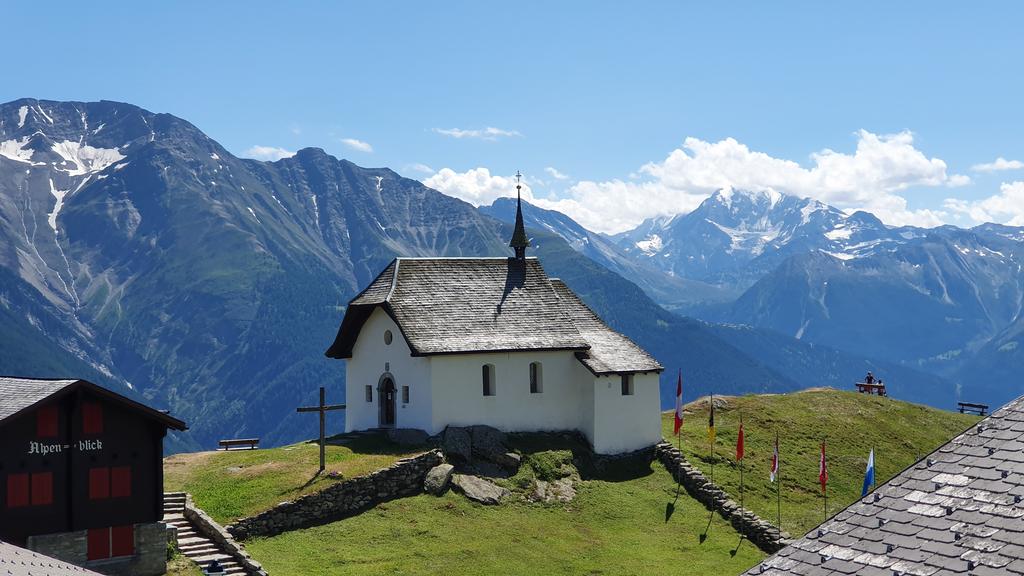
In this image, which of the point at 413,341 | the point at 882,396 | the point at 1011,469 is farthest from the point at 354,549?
the point at 882,396

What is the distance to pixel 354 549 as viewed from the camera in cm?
4169

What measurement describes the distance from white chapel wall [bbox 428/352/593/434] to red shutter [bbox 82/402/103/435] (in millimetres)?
19644

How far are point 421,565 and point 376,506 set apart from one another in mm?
6440

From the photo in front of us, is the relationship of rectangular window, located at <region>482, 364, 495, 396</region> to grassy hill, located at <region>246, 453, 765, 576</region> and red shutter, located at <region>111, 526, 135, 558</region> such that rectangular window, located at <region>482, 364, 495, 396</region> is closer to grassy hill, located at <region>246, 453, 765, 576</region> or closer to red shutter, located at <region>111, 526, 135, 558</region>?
grassy hill, located at <region>246, 453, 765, 576</region>

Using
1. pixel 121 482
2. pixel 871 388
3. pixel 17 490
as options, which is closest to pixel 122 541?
pixel 121 482

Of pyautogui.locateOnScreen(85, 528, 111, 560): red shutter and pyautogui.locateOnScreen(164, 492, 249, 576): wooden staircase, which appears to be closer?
pyautogui.locateOnScreen(85, 528, 111, 560): red shutter

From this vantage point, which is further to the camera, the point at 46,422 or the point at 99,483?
the point at 99,483

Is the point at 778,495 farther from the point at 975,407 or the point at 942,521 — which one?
the point at 975,407

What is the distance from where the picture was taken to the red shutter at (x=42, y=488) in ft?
115

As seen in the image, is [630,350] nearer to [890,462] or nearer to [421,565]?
[890,462]

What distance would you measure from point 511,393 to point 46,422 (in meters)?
25.6

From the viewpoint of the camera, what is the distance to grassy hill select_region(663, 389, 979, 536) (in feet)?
181

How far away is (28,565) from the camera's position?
852 inches

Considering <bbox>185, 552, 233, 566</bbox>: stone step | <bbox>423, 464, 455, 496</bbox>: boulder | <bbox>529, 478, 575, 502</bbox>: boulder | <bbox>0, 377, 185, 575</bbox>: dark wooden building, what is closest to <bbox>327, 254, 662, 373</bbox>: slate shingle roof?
<bbox>423, 464, 455, 496</bbox>: boulder
